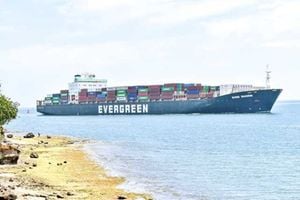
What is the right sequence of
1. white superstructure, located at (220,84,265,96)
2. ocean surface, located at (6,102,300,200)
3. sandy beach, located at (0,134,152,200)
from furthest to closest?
white superstructure, located at (220,84,265,96), ocean surface, located at (6,102,300,200), sandy beach, located at (0,134,152,200)

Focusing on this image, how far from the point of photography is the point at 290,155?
6159 centimetres

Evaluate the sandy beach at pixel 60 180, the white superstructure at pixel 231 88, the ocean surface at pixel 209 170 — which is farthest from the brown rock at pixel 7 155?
the white superstructure at pixel 231 88

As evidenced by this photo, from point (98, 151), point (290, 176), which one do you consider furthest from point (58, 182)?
point (98, 151)

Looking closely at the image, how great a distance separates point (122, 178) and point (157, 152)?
85.5 feet

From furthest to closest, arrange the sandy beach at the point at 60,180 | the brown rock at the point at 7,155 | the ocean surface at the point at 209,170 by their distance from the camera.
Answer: the brown rock at the point at 7,155 → the ocean surface at the point at 209,170 → the sandy beach at the point at 60,180

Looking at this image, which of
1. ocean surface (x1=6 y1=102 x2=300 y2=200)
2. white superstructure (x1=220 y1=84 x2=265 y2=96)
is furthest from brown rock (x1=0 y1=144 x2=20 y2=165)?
white superstructure (x1=220 y1=84 x2=265 y2=96)

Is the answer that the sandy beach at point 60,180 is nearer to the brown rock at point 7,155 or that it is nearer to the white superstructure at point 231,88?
the brown rock at point 7,155

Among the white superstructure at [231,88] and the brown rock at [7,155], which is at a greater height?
the white superstructure at [231,88]

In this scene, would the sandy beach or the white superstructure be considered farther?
the white superstructure

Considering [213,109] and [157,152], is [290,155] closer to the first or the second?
[157,152]

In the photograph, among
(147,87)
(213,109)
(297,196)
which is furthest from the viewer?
(147,87)

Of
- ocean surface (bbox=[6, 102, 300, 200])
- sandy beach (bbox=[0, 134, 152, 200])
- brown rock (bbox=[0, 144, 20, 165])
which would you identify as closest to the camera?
sandy beach (bbox=[0, 134, 152, 200])

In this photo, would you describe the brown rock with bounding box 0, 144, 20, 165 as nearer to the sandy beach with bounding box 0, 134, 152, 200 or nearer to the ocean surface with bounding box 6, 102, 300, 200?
the sandy beach with bounding box 0, 134, 152, 200

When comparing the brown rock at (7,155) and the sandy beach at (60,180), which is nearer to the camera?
the sandy beach at (60,180)
